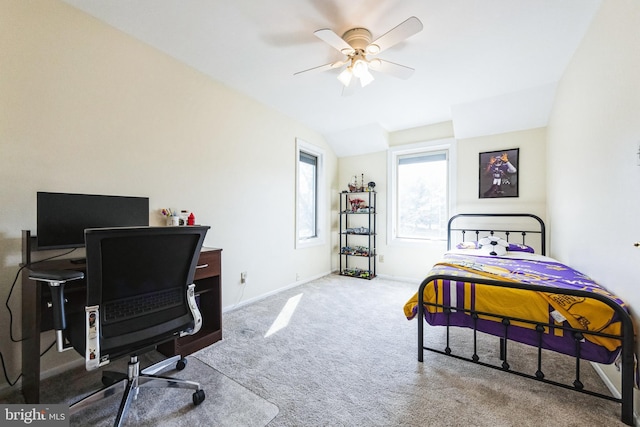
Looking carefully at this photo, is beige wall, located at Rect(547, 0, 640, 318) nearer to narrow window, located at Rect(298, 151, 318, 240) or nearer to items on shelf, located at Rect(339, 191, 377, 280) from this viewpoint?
items on shelf, located at Rect(339, 191, 377, 280)

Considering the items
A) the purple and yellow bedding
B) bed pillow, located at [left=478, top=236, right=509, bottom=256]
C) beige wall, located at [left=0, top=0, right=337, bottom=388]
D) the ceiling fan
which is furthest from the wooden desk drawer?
bed pillow, located at [left=478, top=236, right=509, bottom=256]

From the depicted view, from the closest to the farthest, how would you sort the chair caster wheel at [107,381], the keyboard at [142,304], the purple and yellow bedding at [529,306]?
the keyboard at [142,304] → the purple and yellow bedding at [529,306] → the chair caster wheel at [107,381]

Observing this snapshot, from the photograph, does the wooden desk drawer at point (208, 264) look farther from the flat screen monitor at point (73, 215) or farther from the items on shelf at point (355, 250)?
the items on shelf at point (355, 250)

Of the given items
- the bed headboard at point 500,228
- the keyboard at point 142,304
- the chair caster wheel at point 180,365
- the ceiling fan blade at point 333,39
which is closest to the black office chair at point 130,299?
the keyboard at point 142,304

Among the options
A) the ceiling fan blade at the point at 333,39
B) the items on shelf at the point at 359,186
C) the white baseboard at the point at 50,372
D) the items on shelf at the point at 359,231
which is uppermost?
the ceiling fan blade at the point at 333,39

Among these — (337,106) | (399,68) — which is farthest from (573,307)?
(337,106)

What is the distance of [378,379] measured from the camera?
174 centimetres

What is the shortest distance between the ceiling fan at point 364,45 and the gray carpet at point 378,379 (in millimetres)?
2299

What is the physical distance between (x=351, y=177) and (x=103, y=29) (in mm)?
3735

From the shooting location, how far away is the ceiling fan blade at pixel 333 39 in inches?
69.2

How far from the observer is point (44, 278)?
115 cm

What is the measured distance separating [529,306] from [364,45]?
2.21 metres

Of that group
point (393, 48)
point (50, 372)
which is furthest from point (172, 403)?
point (393, 48)

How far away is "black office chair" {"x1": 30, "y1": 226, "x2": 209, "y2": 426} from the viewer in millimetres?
1160
